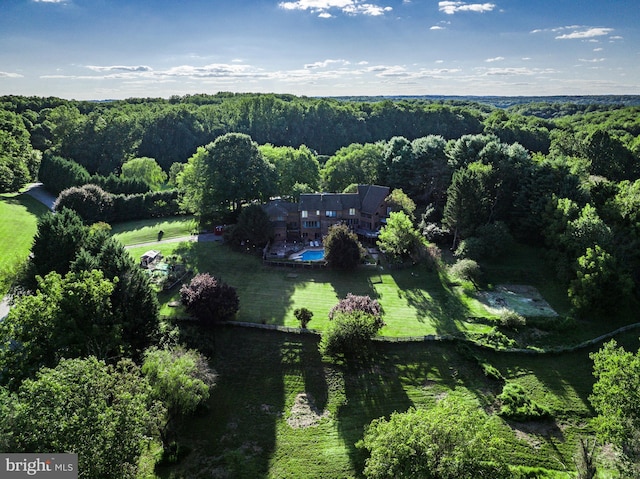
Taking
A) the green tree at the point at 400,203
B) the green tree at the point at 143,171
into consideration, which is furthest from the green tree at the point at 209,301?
the green tree at the point at 143,171

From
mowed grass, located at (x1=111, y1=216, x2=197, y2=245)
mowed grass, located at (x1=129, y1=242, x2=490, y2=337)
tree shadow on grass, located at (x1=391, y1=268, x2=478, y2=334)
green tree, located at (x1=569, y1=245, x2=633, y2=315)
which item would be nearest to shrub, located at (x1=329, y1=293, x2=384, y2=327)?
mowed grass, located at (x1=129, y1=242, x2=490, y2=337)

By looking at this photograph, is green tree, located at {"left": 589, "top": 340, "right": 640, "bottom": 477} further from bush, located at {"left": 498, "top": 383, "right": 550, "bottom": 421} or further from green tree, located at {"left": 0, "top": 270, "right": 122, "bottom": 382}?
green tree, located at {"left": 0, "top": 270, "right": 122, "bottom": 382}

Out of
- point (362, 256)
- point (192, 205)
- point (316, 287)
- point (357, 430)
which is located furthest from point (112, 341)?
point (192, 205)

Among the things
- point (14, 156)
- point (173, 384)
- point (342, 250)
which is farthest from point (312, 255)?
point (14, 156)

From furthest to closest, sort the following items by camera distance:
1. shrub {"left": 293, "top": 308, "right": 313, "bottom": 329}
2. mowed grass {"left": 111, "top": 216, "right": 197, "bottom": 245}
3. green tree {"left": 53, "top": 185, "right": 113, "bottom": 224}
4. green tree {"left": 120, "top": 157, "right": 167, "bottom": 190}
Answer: green tree {"left": 120, "top": 157, "right": 167, "bottom": 190} → green tree {"left": 53, "top": 185, "right": 113, "bottom": 224} → mowed grass {"left": 111, "top": 216, "right": 197, "bottom": 245} → shrub {"left": 293, "top": 308, "right": 313, "bottom": 329}

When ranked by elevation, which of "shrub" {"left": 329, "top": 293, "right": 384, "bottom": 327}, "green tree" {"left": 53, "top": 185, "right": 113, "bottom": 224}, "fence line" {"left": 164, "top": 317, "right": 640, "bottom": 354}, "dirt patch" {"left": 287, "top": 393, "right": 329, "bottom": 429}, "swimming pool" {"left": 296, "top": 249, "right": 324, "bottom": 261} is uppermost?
"green tree" {"left": 53, "top": 185, "right": 113, "bottom": 224}

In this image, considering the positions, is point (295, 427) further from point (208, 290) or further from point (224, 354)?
point (208, 290)

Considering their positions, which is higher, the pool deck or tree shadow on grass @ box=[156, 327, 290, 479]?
the pool deck
